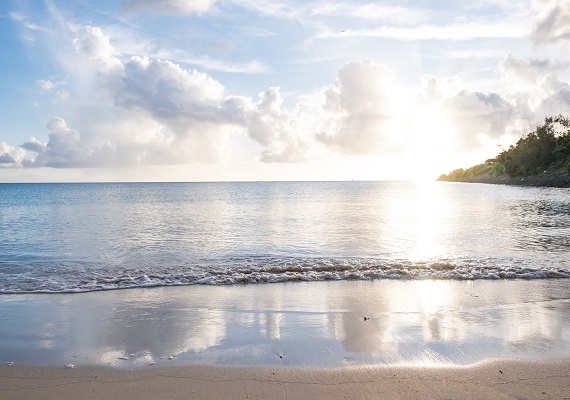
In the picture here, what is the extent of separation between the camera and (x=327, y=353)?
320 inches

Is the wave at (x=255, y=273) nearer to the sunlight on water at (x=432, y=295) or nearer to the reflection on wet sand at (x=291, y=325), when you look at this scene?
the sunlight on water at (x=432, y=295)

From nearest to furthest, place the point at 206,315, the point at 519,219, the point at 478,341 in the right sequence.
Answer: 1. the point at 478,341
2. the point at 206,315
3. the point at 519,219

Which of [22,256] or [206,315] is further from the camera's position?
[22,256]

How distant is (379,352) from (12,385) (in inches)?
257

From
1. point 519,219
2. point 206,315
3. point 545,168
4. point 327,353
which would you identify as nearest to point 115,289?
point 206,315

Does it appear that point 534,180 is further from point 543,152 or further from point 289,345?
point 289,345

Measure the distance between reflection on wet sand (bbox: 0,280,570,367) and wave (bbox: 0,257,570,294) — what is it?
1341 mm

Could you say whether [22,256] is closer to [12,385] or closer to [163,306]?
[163,306]

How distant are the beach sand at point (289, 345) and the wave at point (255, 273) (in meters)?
2.12

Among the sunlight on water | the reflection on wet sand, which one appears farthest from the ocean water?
the reflection on wet sand

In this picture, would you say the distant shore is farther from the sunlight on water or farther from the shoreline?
the shoreline

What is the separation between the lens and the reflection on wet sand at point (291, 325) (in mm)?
8156

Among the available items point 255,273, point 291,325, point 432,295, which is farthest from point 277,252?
point 291,325

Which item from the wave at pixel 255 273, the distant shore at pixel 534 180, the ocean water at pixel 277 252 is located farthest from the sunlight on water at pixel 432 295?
the distant shore at pixel 534 180
